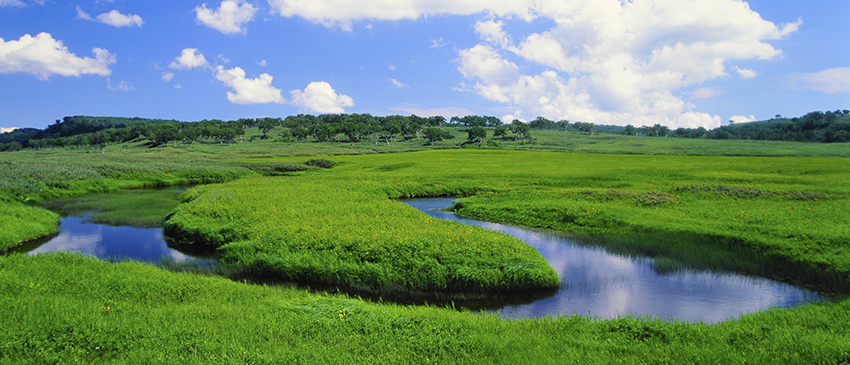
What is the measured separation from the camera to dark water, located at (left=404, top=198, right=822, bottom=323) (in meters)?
13.7

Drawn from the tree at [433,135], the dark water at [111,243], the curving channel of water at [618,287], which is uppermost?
the tree at [433,135]

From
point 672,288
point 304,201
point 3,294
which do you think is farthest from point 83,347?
point 304,201

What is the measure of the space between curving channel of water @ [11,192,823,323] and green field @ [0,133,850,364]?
131cm

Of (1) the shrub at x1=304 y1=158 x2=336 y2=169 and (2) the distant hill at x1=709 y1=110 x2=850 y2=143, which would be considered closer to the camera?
(1) the shrub at x1=304 y1=158 x2=336 y2=169

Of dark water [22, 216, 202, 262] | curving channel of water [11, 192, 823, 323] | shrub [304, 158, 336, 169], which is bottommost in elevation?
dark water [22, 216, 202, 262]

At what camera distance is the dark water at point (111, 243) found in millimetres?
20734

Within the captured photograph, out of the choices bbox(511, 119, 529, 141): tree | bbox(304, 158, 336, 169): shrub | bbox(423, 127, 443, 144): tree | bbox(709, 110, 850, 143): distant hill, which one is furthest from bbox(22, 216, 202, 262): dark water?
bbox(709, 110, 850, 143): distant hill

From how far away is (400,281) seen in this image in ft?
51.6

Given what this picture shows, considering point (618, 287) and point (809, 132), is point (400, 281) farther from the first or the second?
point (809, 132)

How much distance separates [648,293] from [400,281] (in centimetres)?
864

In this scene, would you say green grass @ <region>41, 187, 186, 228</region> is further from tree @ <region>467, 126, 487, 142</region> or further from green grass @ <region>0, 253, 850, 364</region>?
tree @ <region>467, 126, 487, 142</region>

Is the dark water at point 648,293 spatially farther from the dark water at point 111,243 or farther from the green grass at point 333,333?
the dark water at point 111,243

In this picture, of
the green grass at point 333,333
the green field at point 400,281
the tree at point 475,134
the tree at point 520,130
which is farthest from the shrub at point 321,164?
the tree at point 520,130

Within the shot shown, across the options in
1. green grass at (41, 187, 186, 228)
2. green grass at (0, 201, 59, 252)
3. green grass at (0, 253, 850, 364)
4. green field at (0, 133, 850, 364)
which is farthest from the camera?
green grass at (41, 187, 186, 228)
